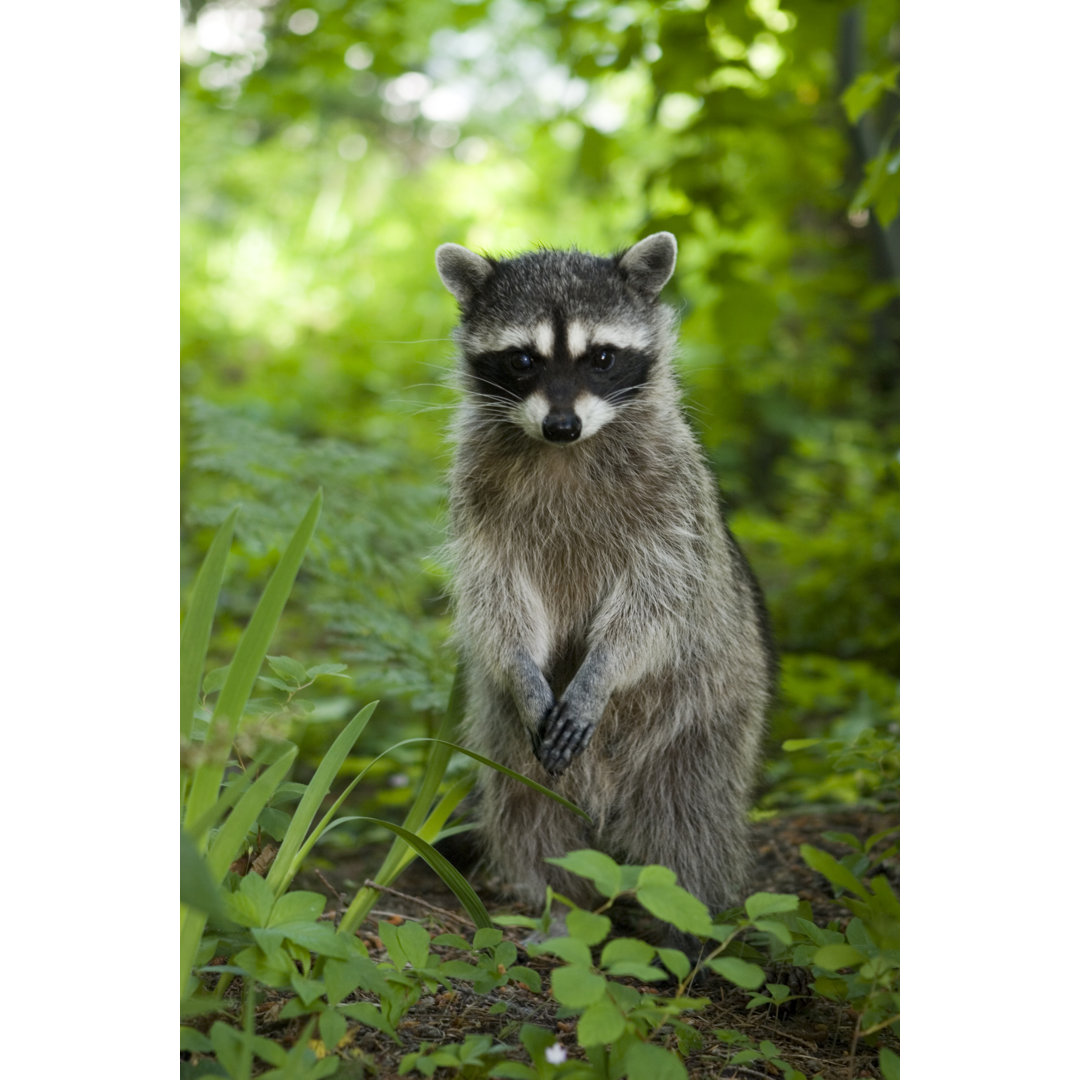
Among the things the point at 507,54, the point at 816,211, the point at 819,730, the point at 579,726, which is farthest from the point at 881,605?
the point at 507,54

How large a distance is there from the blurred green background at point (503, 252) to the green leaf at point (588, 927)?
72 centimetres

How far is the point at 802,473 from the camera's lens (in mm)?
7332

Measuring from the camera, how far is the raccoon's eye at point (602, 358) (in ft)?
9.06

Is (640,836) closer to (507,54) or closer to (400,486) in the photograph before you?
(400,486)

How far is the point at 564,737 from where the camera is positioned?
105 inches

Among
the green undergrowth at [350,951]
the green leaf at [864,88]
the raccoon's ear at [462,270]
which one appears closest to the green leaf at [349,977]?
the green undergrowth at [350,951]

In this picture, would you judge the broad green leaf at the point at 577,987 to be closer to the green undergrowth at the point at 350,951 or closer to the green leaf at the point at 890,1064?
the green undergrowth at the point at 350,951

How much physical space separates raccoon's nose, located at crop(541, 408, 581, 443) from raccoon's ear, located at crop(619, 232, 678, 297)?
0.62m

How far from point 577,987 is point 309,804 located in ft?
2.24

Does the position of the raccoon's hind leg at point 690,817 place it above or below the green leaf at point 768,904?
below

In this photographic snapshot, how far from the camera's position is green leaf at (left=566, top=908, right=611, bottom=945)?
1656 mm

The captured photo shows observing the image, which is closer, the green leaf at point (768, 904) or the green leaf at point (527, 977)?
the green leaf at point (768, 904)

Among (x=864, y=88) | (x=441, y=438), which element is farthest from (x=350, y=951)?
(x=864, y=88)

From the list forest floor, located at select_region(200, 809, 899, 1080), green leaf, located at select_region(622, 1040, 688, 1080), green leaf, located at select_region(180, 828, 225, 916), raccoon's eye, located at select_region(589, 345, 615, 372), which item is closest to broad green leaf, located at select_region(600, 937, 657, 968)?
green leaf, located at select_region(622, 1040, 688, 1080)
